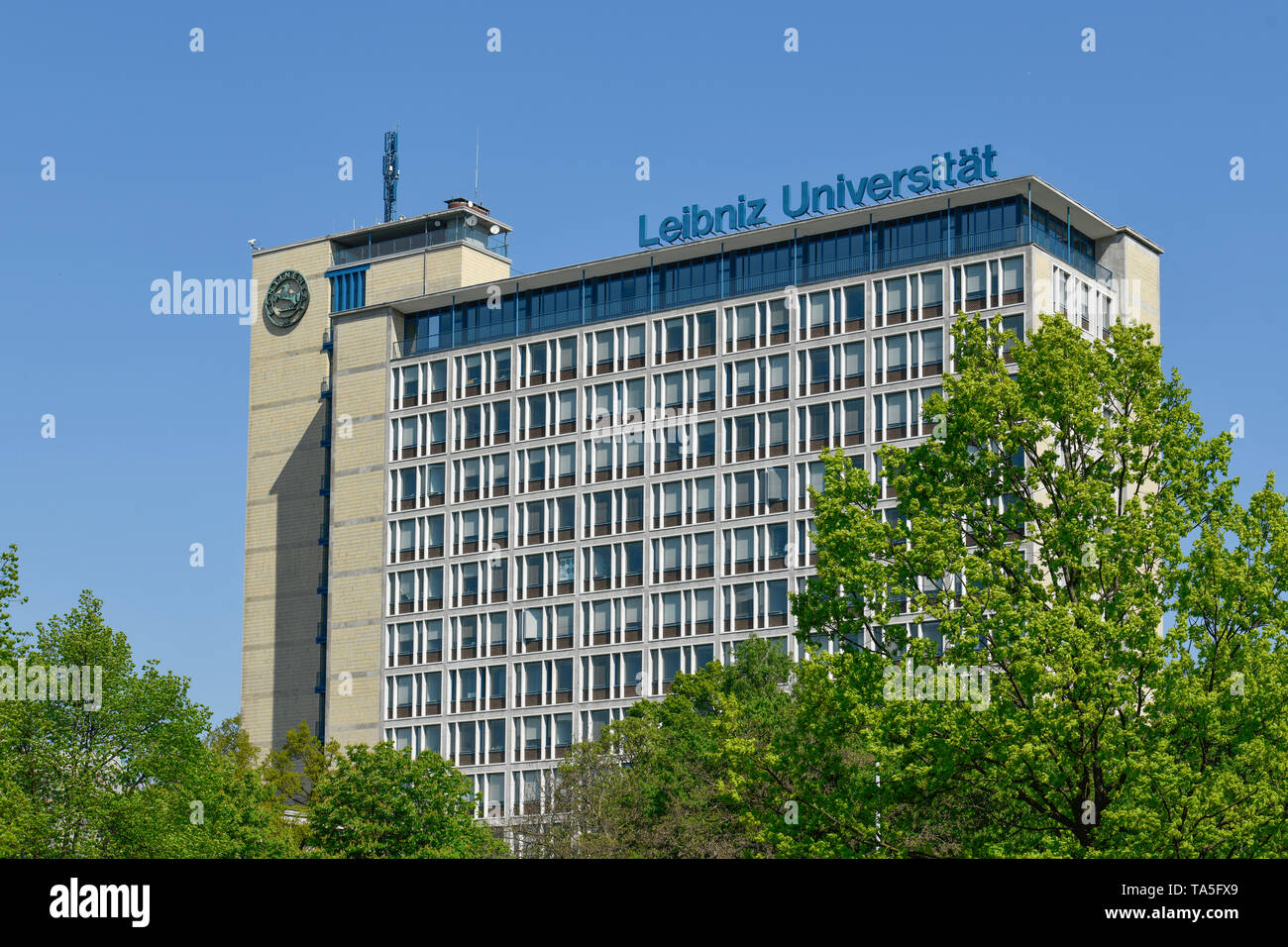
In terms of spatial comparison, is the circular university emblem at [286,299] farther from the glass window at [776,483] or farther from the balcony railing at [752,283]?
the glass window at [776,483]

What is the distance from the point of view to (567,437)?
128750mm

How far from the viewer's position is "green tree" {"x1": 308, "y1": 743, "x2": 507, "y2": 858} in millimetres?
75375

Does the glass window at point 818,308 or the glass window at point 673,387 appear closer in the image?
the glass window at point 818,308

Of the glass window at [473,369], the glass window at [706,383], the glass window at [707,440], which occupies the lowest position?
the glass window at [707,440]

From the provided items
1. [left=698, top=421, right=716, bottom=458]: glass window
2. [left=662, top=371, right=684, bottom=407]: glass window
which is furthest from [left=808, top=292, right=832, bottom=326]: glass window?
[left=662, top=371, right=684, bottom=407]: glass window

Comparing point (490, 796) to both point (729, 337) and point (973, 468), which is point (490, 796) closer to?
point (729, 337)

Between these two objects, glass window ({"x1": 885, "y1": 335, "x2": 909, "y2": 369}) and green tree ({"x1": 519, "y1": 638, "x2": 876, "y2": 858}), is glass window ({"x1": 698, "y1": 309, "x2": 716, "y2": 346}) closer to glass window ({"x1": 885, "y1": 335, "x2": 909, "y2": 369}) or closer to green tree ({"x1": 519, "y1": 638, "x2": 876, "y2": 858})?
glass window ({"x1": 885, "y1": 335, "x2": 909, "y2": 369})

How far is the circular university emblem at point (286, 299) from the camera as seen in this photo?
484 ft

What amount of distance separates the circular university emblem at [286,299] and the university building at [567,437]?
1.13ft

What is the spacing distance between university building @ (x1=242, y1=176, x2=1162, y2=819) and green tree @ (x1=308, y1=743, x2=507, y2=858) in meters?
37.8

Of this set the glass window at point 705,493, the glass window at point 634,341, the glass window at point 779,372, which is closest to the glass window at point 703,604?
the glass window at point 705,493

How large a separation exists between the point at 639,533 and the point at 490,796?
78.1 ft

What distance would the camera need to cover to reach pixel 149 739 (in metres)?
80.1
